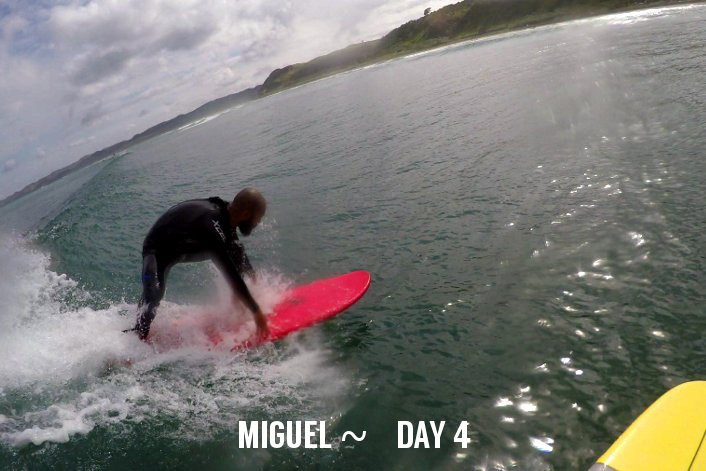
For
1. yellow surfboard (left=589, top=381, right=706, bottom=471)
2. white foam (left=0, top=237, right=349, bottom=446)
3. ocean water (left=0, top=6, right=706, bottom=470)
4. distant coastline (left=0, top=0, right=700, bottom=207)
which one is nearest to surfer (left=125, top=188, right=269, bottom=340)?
white foam (left=0, top=237, right=349, bottom=446)

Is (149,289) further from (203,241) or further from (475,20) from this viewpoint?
(475,20)

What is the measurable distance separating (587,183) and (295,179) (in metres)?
13.1

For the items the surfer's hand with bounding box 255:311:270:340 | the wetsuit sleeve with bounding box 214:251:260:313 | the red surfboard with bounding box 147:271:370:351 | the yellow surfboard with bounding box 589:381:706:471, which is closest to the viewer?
the yellow surfboard with bounding box 589:381:706:471

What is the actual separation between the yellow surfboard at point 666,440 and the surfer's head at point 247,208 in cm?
550

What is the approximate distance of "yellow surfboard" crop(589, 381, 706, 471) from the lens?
4285 mm

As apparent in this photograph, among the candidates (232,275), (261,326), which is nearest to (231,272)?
(232,275)

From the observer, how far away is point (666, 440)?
4.51 meters

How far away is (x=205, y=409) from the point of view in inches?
280

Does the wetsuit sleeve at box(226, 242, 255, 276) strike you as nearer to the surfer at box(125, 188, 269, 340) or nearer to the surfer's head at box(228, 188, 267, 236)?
the surfer at box(125, 188, 269, 340)

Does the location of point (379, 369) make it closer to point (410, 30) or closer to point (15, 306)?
point (15, 306)

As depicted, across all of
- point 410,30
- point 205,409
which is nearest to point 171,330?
point 205,409

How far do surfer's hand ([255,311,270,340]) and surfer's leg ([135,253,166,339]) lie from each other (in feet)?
6.11

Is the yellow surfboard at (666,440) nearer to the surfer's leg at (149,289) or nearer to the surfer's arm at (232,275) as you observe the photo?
the surfer's arm at (232,275)

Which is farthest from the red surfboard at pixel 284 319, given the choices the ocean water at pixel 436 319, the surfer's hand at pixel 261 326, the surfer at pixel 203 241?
the surfer at pixel 203 241
